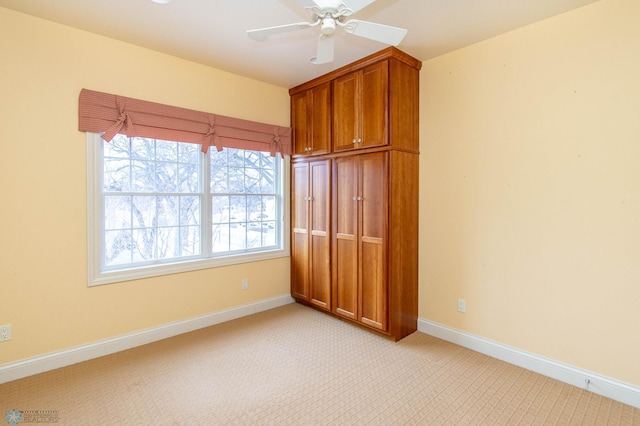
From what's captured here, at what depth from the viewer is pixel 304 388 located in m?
2.20

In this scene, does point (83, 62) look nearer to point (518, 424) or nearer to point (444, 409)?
point (444, 409)

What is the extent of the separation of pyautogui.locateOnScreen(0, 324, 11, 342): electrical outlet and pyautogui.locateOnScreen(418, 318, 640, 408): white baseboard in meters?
3.35

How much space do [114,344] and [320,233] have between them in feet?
6.94

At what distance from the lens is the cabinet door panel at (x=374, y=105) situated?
112 inches

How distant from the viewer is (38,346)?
239 centimetres

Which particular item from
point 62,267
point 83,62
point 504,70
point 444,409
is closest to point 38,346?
point 62,267

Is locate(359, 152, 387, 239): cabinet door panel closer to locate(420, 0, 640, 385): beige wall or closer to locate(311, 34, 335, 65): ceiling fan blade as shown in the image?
locate(420, 0, 640, 385): beige wall

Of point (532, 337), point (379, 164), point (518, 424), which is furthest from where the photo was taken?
point (379, 164)

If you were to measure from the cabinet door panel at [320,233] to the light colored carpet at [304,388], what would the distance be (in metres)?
0.69

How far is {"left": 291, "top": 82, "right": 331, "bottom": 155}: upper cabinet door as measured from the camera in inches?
134

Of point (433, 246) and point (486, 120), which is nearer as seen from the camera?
point (486, 120)

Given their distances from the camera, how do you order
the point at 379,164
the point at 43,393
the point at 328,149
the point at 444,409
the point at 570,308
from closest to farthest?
the point at 444,409 → the point at 43,393 → the point at 570,308 → the point at 379,164 → the point at 328,149

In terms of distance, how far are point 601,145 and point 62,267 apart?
400 cm

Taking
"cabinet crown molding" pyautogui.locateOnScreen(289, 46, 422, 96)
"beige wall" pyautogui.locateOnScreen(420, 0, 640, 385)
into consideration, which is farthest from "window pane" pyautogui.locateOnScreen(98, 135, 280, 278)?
"beige wall" pyautogui.locateOnScreen(420, 0, 640, 385)
